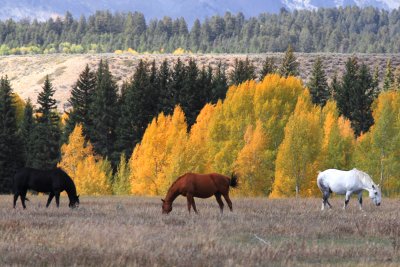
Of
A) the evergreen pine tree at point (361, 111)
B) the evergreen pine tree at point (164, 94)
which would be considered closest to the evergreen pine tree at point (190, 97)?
the evergreen pine tree at point (164, 94)

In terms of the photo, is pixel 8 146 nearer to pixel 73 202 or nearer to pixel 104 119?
pixel 104 119

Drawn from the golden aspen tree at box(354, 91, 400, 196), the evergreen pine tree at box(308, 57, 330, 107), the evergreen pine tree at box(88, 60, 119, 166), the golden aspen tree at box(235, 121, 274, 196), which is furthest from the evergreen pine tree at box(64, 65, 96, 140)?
the golden aspen tree at box(354, 91, 400, 196)

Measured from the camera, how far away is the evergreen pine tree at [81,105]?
78438mm

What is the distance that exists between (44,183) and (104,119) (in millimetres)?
51433

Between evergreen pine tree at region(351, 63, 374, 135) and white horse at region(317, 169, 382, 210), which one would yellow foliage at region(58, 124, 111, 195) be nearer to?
evergreen pine tree at region(351, 63, 374, 135)

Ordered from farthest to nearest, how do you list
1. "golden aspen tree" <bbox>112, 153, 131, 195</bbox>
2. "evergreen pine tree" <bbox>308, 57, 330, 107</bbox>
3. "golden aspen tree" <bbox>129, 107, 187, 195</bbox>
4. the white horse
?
"evergreen pine tree" <bbox>308, 57, 330, 107</bbox>
"golden aspen tree" <bbox>112, 153, 131, 195</bbox>
"golden aspen tree" <bbox>129, 107, 187, 195</bbox>
the white horse

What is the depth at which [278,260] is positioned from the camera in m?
13.3

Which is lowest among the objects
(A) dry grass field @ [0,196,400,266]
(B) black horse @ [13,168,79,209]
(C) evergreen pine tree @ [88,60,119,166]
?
(A) dry grass field @ [0,196,400,266]

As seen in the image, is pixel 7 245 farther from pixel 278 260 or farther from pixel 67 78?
pixel 67 78

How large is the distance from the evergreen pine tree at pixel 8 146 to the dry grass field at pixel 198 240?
49456mm

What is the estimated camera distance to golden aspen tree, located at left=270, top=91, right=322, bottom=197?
169ft

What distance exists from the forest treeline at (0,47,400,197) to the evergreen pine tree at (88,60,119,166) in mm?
124

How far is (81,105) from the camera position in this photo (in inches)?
3196

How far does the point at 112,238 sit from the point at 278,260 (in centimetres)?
401
